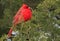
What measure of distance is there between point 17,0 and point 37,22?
2655 mm

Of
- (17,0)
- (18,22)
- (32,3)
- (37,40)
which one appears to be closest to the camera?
(37,40)

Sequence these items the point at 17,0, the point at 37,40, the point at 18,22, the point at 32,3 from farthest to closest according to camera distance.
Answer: the point at 17,0
the point at 32,3
the point at 18,22
the point at 37,40

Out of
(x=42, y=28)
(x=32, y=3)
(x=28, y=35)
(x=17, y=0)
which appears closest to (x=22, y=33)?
(x=28, y=35)

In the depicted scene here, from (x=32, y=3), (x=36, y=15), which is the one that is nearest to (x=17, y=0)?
(x=32, y=3)

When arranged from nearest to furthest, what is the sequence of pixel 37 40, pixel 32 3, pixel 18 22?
pixel 37 40 < pixel 18 22 < pixel 32 3

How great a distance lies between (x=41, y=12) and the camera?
2.98 meters

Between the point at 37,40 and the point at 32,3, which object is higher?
the point at 32,3

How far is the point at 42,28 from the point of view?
2902mm

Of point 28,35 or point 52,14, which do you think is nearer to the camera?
point 28,35

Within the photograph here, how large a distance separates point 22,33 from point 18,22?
173mm

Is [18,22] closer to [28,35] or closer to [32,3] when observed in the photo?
[28,35]

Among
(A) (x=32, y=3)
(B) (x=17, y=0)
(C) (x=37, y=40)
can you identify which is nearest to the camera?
Result: (C) (x=37, y=40)

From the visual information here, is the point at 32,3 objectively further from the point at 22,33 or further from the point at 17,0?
the point at 22,33

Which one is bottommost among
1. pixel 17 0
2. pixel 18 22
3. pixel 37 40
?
pixel 37 40
